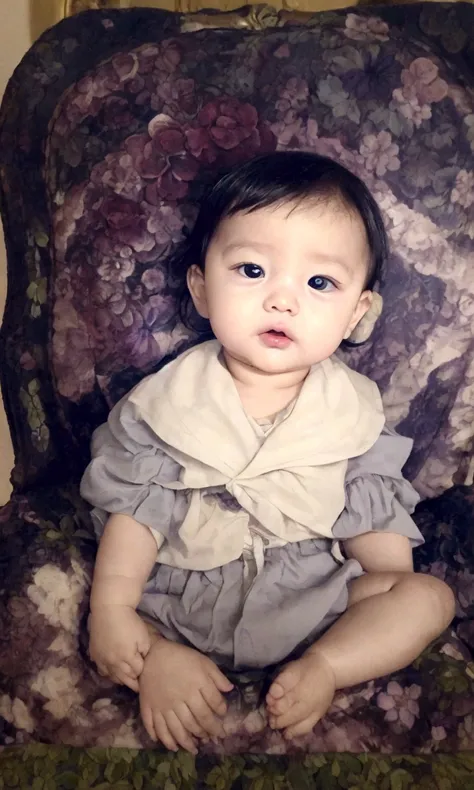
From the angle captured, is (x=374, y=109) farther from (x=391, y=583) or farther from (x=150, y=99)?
(x=391, y=583)

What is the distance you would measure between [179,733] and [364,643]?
212mm

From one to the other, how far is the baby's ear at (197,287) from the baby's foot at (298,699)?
447 mm

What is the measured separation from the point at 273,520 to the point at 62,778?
0.35 meters

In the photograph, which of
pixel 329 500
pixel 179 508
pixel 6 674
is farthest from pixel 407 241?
pixel 6 674

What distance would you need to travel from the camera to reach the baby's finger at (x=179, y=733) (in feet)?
2.33

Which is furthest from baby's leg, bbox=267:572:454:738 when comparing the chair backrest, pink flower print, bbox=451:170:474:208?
pink flower print, bbox=451:170:474:208

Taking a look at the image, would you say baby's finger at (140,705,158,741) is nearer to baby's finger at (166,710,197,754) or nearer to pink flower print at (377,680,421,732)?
baby's finger at (166,710,197,754)

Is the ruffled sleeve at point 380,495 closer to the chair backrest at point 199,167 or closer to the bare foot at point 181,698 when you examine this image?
the chair backrest at point 199,167

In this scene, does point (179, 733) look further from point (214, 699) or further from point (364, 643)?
point (364, 643)

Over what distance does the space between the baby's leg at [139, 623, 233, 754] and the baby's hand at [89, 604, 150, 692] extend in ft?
0.05

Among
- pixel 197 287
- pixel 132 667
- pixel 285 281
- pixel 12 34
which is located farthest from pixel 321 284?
pixel 12 34

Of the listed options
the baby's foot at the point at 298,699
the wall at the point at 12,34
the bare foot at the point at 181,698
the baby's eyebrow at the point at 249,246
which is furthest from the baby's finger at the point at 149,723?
the wall at the point at 12,34

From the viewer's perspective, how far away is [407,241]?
914 mm

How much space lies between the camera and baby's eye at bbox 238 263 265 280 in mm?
815
